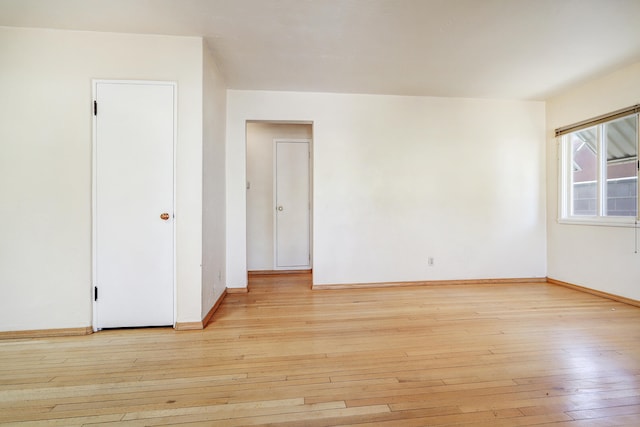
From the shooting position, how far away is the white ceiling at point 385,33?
209 centimetres

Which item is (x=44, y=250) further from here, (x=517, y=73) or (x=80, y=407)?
(x=517, y=73)

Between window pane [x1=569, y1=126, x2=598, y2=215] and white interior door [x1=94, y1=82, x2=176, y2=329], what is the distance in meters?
4.86

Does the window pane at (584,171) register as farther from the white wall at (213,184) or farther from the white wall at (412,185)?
the white wall at (213,184)

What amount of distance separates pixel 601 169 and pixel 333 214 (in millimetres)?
3330

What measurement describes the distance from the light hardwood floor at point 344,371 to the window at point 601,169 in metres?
1.23

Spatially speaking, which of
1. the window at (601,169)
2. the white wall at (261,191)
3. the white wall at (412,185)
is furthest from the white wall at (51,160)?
the window at (601,169)

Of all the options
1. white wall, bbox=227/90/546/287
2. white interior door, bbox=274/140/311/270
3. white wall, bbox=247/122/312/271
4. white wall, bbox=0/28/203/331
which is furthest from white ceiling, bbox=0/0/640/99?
white interior door, bbox=274/140/311/270

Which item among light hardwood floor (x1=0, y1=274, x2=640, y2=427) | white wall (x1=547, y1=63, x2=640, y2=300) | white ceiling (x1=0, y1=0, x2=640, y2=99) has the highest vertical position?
white ceiling (x1=0, y1=0, x2=640, y2=99)

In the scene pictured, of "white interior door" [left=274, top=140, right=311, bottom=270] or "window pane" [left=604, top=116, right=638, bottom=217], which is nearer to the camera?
"window pane" [left=604, top=116, right=638, bottom=217]

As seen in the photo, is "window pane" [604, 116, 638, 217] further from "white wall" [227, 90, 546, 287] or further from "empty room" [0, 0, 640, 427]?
"white wall" [227, 90, 546, 287]

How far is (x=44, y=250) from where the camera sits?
7.68 ft

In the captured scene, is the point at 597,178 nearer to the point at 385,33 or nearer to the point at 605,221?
the point at 605,221

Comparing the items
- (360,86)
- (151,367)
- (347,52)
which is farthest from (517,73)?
(151,367)

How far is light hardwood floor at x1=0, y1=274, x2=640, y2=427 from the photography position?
56.4 inches
